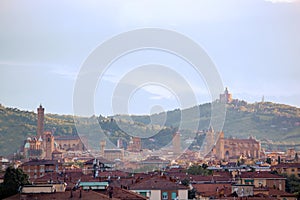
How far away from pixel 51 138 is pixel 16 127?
9.60 m

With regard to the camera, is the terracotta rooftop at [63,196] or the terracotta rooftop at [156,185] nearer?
the terracotta rooftop at [63,196]

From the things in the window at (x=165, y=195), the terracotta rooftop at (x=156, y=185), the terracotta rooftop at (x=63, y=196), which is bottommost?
the window at (x=165, y=195)

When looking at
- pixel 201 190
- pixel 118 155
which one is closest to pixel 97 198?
pixel 201 190

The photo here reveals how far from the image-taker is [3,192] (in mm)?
46250

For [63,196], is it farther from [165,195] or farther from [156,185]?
[156,185]

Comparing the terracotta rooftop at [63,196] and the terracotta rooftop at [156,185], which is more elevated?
the terracotta rooftop at [156,185]

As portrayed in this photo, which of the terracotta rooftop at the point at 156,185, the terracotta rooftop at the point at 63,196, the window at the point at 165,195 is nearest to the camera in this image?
the terracotta rooftop at the point at 63,196

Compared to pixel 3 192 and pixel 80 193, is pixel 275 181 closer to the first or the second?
pixel 3 192

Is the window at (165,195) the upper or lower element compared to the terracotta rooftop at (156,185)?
lower

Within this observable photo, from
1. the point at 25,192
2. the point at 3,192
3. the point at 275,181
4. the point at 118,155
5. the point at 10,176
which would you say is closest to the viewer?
the point at 25,192

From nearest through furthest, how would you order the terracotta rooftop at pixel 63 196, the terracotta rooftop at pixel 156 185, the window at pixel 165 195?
the terracotta rooftop at pixel 63 196 < the window at pixel 165 195 < the terracotta rooftop at pixel 156 185

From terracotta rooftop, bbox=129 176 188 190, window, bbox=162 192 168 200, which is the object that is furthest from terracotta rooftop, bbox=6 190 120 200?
terracotta rooftop, bbox=129 176 188 190

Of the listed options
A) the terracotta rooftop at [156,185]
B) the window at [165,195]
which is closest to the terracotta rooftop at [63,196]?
the window at [165,195]

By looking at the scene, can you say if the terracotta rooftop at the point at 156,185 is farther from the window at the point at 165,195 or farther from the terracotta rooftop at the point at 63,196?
the terracotta rooftop at the point at 63,196
